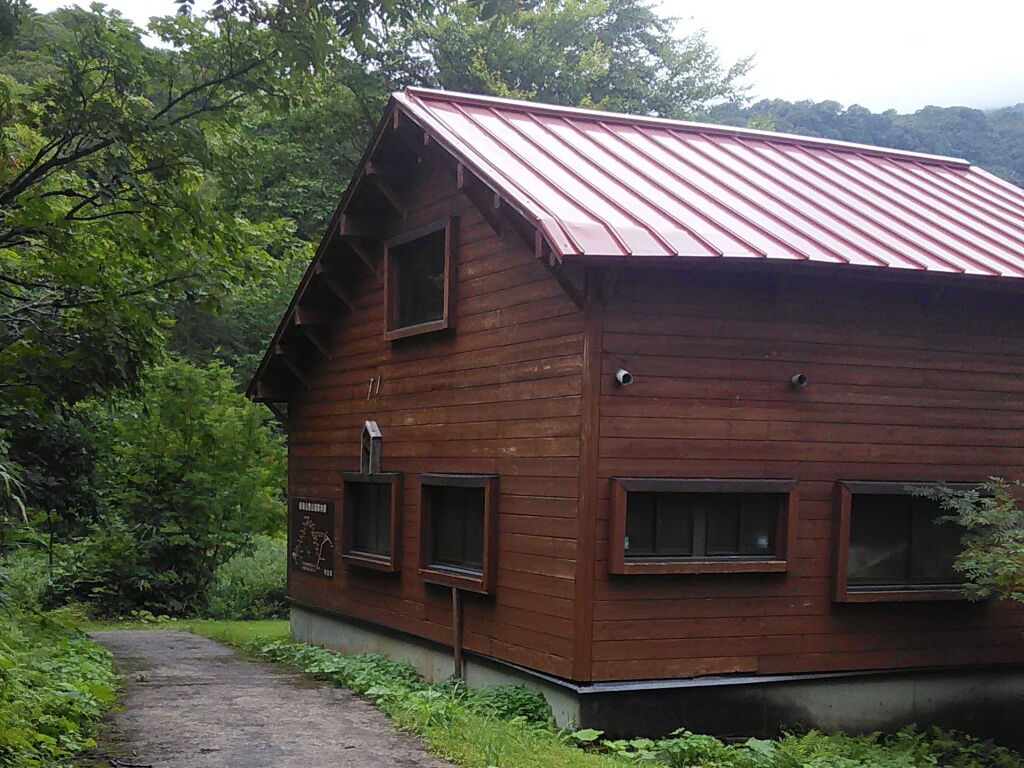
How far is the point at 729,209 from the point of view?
10828mm

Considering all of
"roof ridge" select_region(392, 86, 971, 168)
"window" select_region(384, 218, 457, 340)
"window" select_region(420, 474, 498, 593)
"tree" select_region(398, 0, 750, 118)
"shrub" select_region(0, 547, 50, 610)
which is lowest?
"shrub" select_region(0, 547, 50, 610)

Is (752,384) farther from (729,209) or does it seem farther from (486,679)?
(486,679)

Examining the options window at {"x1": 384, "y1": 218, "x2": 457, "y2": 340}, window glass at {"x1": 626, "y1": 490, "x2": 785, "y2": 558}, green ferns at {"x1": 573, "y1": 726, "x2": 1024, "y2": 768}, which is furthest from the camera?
window at {"x1": 384, "y1": 218, "x2": 457, "y2": 340}

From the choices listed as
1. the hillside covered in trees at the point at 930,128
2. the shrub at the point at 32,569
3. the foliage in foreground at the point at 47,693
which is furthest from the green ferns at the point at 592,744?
the hillside covered in trees at the point at 930,128

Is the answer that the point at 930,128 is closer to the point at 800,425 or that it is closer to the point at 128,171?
the point at 800,425

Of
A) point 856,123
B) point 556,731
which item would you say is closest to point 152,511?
point 556,731

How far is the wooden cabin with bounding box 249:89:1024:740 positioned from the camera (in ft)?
31.6

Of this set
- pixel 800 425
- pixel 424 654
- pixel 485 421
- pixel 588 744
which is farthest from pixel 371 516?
pixel 800 425

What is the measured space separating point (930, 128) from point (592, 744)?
49.0 meters

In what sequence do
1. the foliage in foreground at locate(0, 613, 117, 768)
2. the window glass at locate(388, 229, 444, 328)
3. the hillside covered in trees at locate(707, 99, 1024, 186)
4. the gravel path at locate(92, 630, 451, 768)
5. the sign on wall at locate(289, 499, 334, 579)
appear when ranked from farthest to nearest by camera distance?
the hillside covered in trees at locate(707, 99, 1024, 186)
the sign on wall at locate(289, 499, 334, 579)
the window glass at locate(388, 229, 444, 328)
the gravel path at locate(92, 630, 451, 768)
the foliage in foreground at locate(0, 613, 117, 768)

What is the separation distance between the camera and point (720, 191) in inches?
453

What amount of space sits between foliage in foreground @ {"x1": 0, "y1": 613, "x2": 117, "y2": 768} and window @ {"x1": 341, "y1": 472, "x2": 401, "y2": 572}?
10.2 ft

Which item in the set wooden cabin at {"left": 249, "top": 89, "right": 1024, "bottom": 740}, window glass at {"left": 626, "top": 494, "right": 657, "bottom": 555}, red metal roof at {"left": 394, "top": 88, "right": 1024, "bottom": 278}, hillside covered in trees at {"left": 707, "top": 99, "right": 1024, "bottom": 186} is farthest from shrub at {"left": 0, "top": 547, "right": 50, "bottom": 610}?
hillside covered in trees at {"left": 707, "top": 99, "right": 1024, "bottom": 186}

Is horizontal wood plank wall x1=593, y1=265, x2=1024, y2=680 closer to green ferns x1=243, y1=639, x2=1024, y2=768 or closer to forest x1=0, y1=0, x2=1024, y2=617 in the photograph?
green ferns x1=243, y1=639, x2=1024, y2=768
